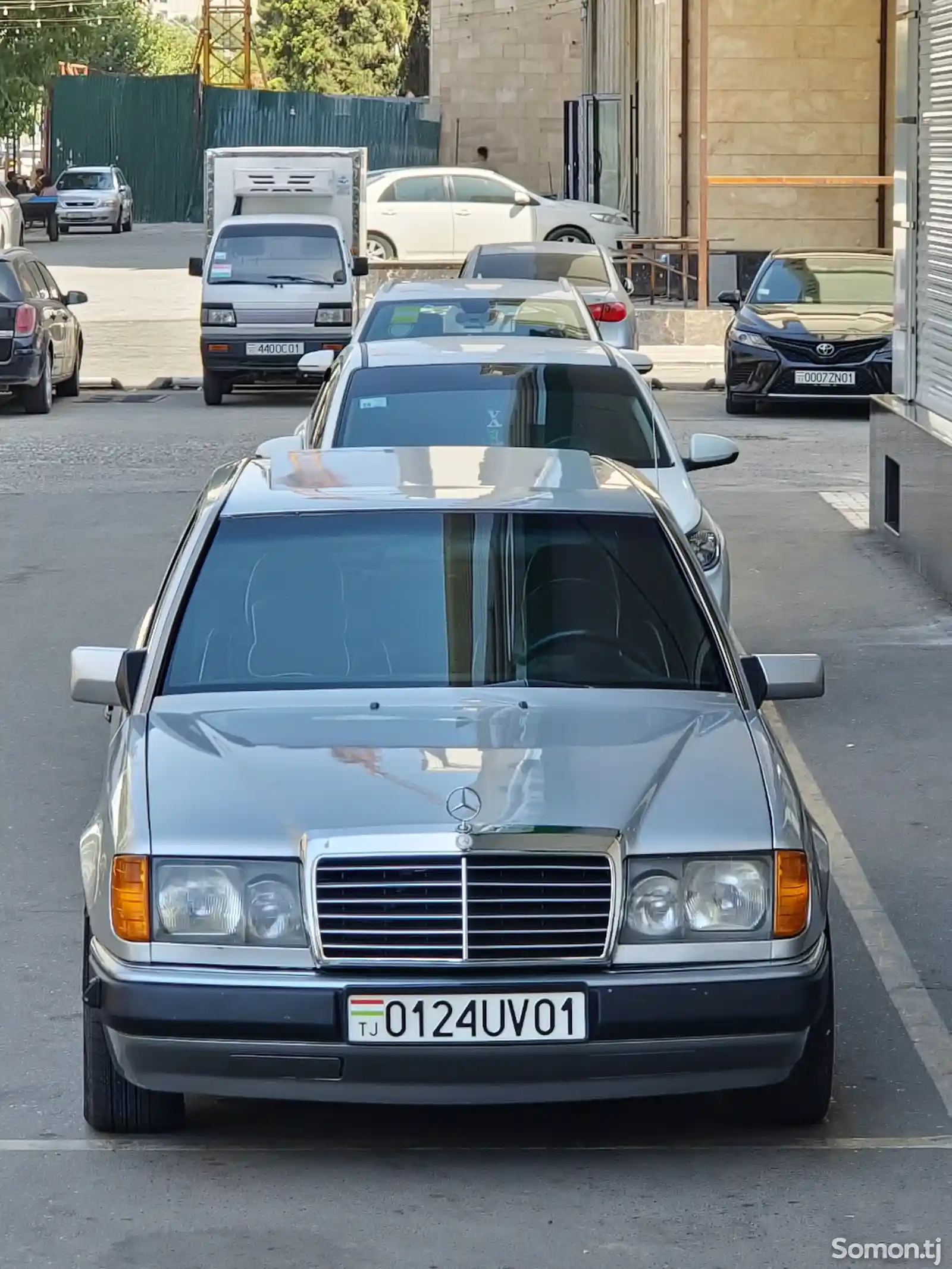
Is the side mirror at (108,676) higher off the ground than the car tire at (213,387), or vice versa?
the side mirror at (108,676)

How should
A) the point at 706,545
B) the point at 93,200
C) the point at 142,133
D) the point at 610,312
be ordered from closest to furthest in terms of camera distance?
the point at 706,545, the point at 610,312, the point at 93,200, the point at 142,133

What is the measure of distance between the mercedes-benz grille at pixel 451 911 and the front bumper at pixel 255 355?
1827cm

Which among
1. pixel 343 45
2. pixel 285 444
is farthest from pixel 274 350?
pixel 343 45

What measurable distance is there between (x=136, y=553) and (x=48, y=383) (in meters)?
8.87

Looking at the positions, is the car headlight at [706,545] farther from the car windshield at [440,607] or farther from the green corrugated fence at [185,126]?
the green corrugated fence at [185,126]

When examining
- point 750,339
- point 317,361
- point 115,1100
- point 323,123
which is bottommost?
point 115,1100

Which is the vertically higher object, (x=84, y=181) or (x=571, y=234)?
(x=84, y=181)

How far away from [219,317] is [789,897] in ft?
62.1

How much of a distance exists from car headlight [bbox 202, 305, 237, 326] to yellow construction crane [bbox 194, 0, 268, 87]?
171ft

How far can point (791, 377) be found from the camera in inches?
834

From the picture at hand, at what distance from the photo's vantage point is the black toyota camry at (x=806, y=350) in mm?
21125

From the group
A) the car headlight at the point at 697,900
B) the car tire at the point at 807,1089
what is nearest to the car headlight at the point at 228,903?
the car headlight at the point at 697,900

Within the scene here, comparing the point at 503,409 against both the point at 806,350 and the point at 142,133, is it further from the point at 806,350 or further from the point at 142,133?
the point at 142,133

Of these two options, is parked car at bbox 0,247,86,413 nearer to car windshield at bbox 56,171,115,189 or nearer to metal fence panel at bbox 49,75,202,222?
car windshield at bbox 56,171,115,189
